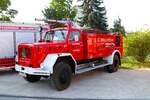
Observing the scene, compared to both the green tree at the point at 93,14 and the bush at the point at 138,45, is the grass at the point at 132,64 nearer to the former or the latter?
the bush at the point at 138,45

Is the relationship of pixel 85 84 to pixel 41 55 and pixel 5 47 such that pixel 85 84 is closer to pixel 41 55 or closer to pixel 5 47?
pixel 41 55

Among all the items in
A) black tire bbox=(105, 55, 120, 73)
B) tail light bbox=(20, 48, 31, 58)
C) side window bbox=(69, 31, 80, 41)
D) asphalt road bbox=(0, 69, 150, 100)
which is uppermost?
side window bbox=(69, 31, 80, 41)

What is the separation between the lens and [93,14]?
3528 cm

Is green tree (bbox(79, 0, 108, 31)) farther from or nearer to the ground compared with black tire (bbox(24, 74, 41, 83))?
farther from the ground

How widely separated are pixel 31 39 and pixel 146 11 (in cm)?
1660

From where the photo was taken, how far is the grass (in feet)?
49.8

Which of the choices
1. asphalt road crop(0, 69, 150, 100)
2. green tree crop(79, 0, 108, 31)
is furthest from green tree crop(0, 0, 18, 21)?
asphalt road crop(0, 69, 150, 100)

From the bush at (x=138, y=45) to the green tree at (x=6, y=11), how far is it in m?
17.1

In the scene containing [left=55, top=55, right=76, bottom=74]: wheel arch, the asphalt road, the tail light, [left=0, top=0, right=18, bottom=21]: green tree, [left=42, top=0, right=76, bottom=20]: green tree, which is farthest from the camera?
[left=42, top=0, right=76, bottom=20]: green tree

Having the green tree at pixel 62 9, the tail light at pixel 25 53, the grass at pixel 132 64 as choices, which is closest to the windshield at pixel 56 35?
the tail light at pixel 25 53

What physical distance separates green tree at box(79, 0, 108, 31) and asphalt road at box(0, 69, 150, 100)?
22.9 meters

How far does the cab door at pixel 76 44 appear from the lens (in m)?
10.1

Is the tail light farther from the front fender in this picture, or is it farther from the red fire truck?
the red fire truck

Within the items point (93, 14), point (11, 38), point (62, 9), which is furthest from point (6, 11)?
point (11, 38)
